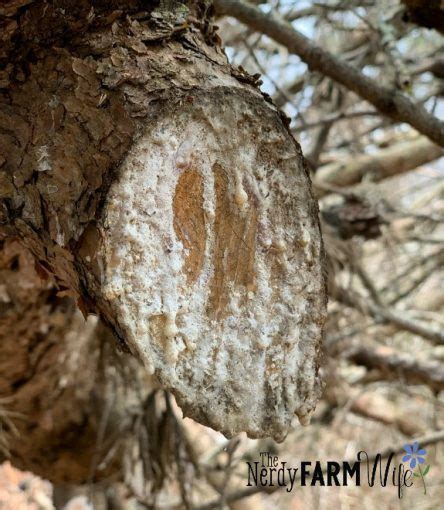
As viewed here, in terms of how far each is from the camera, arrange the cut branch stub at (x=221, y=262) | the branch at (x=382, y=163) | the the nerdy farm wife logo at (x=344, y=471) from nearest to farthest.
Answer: the cut branch stub at (x=221, y=262) < the the nerdy farm wife logo at (x=344, y=471) < the branch at (x=382, y=163)

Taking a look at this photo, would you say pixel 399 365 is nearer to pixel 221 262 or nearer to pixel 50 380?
pixel 50 380

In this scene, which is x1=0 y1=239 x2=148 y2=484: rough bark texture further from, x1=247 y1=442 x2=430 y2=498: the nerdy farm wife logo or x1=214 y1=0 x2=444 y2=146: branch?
x1=214 y1=0 x2=444 y2=146: branch

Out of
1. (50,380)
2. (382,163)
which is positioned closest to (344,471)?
(50,380)

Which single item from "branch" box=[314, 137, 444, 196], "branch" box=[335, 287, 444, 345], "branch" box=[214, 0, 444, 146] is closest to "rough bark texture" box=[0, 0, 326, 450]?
"branch" box=[214, 0, 444, 146]

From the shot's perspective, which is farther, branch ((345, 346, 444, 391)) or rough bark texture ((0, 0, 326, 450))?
branch ((345, 346, 444, 391))

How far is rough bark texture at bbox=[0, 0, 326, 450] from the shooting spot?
2.55 feet

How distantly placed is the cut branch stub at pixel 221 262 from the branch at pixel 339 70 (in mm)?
617

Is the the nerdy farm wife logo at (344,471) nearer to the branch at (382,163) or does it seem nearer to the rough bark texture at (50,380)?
the rough bark texture at (50,380)

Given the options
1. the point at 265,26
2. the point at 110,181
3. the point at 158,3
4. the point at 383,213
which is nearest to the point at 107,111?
the point at 110,181

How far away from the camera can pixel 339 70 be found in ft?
4.75

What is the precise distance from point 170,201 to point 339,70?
82cm

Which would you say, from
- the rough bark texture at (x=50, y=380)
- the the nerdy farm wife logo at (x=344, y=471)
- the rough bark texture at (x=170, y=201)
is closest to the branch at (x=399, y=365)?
the the nerdy farm wife logo at (x=344, y=471)

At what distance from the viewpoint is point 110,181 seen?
2.52 feet

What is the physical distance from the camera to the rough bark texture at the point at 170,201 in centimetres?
78
